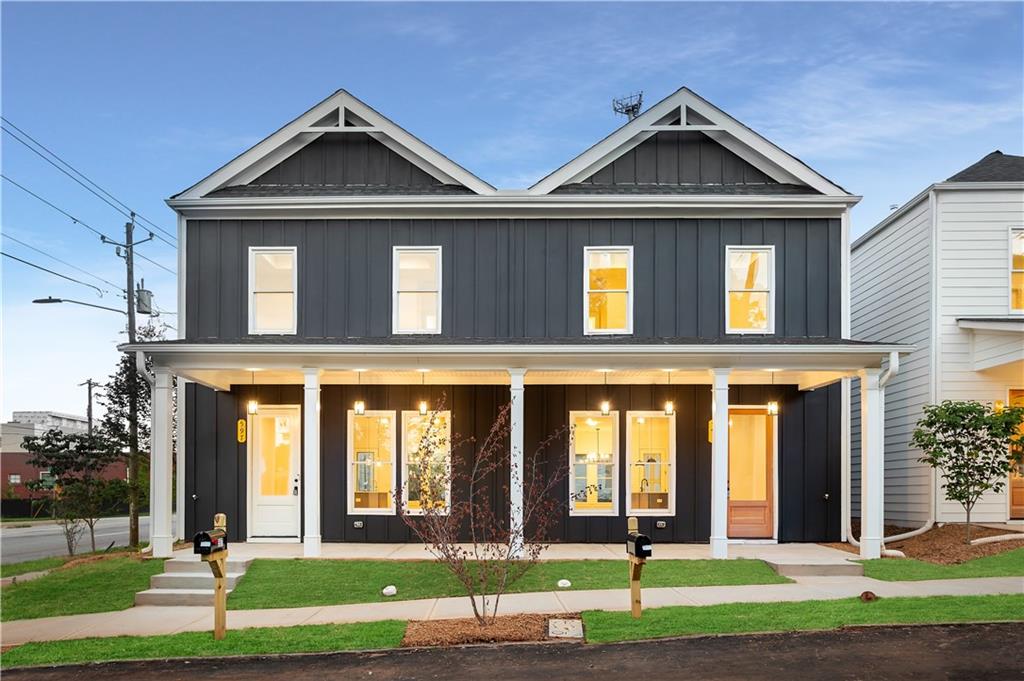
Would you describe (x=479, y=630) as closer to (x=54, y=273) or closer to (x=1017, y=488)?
(x=1017, y=488)

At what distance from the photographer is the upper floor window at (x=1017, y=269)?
1583cm

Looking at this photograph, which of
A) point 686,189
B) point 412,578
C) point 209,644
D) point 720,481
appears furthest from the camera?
point 686,189

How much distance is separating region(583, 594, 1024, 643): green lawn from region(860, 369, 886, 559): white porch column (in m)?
3.29

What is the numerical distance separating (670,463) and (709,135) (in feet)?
20.2

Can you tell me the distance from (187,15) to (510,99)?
9.18 metres

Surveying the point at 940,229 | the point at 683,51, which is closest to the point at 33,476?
the point at 683,51

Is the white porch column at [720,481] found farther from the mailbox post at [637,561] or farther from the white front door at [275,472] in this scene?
the white front door at [275,472]

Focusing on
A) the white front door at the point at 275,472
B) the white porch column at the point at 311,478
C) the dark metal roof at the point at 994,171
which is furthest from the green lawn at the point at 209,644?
the dark metal roof at the point at 994,171

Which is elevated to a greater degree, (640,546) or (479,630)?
(640,546)

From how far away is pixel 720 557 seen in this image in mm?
13039

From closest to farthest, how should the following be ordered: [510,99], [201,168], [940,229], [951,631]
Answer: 1. [951,631]
2. [940,229]
3. [510,99]
4. [201,168]

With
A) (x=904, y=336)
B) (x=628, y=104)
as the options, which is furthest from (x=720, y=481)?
(x=628, y=104)

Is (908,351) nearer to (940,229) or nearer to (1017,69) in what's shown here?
(940,229)

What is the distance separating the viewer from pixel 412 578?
11.7 metres
